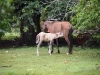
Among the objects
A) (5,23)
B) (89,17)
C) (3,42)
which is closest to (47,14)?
(3,42)

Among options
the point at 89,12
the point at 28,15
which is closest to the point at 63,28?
the point at 28,15

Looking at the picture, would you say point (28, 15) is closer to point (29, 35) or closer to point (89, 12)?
point (29, 35)

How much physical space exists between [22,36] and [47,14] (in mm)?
4462

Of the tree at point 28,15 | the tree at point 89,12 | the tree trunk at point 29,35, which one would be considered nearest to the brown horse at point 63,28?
the tree at point 28,15

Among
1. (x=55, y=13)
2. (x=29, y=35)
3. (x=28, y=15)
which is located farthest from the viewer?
(x=29, y=35)

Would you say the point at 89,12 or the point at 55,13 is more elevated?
the point at 89,12

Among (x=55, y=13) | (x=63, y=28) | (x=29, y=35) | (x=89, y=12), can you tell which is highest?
(x=89, y=12)

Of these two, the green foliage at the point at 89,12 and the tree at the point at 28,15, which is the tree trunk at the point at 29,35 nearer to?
the tree at the point at 28,15

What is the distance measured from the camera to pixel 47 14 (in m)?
21.5

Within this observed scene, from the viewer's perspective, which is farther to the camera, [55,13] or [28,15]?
[28,15]

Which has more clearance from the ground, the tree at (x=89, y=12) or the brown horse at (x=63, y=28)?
the tree at (x=89, y=12)

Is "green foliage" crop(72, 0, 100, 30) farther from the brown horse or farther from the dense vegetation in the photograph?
the brown horse

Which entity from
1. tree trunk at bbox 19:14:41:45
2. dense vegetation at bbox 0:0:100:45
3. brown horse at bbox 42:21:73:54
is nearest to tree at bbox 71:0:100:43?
dense vegetation at bbox 0:0:100:45

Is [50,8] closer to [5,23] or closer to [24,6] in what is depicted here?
[24,6]
